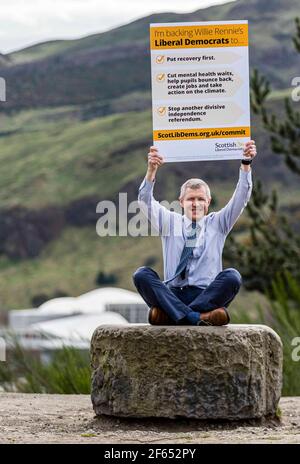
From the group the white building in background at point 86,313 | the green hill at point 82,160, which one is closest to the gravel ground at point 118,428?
the white building in background at point 86,313

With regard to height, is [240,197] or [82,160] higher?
[82,160]

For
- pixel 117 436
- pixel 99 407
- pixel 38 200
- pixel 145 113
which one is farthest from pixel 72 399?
pixel 145 113

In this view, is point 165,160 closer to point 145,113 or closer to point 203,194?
point 203,194

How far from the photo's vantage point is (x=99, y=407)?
9.17 meters

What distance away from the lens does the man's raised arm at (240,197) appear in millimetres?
9000

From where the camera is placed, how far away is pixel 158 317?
898 centimetres

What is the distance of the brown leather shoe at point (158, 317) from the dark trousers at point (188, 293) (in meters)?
0.04

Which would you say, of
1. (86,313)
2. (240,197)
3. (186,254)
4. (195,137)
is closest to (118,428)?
(186,254)

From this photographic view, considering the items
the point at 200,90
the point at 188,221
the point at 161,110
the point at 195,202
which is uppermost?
the point at 200,90

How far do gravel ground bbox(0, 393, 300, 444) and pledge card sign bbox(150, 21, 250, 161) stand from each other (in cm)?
188

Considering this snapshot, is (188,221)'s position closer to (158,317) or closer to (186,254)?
(186,254)

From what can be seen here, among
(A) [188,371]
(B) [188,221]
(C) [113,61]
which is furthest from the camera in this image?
(C) [113,61]

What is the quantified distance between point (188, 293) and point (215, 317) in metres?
0.26
